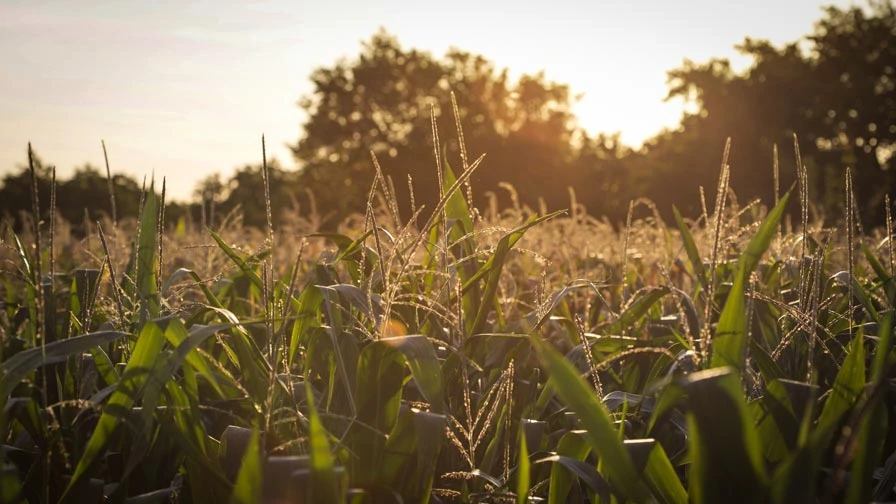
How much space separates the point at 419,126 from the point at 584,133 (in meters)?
10.2

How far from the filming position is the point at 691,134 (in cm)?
3462

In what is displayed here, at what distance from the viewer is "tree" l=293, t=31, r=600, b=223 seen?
122 ft

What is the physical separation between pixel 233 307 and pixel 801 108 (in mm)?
35839

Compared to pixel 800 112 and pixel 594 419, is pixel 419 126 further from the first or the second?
pixel 594 419

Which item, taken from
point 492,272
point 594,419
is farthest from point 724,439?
point 492,272

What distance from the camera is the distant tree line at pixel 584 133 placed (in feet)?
108

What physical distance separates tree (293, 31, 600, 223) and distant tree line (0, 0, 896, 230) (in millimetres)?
79

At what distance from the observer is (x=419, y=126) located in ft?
126

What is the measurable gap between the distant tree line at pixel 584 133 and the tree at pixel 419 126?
0.08 meters

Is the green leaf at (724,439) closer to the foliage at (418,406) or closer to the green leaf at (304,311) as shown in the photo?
the foliage at (418,406)

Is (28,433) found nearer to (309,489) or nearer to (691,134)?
(309,489)

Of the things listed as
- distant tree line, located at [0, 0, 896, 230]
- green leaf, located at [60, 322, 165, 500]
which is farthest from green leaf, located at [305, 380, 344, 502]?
distant tree line, located at [0, 0, 896, 230]

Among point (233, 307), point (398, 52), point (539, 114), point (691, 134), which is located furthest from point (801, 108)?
point (233, 307)

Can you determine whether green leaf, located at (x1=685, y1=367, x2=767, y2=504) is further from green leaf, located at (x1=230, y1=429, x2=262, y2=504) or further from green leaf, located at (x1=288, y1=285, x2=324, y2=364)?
green leaf, located at (x1=288, y1=285, x2=324, y2=364)
